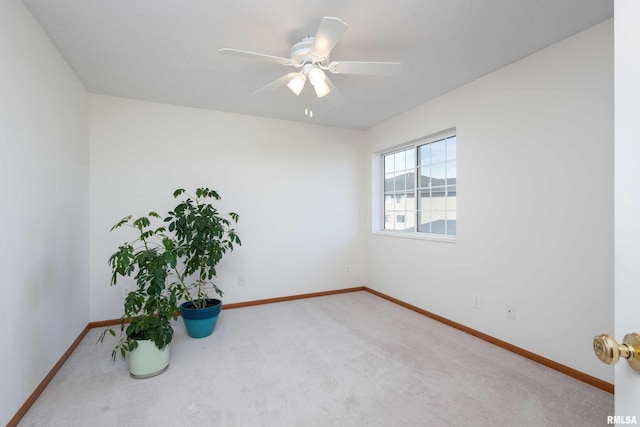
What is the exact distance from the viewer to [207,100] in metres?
3.20

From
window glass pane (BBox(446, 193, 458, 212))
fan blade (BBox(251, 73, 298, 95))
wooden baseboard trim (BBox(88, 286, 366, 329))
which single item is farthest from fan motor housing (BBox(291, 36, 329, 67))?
wooden baseboard trim (BBox(88, 286, 366, 329))

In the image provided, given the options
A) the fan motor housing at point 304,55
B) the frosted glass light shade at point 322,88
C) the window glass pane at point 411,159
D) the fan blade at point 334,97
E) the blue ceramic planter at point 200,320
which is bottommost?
the blue ceramic planter at point 200,320

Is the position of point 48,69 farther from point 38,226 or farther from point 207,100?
point 207,100

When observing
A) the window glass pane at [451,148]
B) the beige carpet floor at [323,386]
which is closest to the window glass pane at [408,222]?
the window glass pane at [451,148]

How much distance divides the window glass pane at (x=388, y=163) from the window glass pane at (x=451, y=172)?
1067mm

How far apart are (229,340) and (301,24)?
2645mm

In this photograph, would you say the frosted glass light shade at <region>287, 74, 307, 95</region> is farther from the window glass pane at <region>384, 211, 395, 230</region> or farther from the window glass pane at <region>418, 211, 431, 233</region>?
the window glass pane at <region>384, 211, 395, 230</region>

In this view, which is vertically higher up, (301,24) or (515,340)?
(301,24)

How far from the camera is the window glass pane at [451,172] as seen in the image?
3.14 metres

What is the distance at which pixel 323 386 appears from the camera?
1964mm

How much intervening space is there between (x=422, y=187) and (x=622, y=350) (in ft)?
10.5

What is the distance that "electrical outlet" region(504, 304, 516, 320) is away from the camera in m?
2.43

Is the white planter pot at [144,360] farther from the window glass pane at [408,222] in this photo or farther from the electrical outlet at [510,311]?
the window glass pane at [408,222]

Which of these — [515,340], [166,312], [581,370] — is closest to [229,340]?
[166,312]
